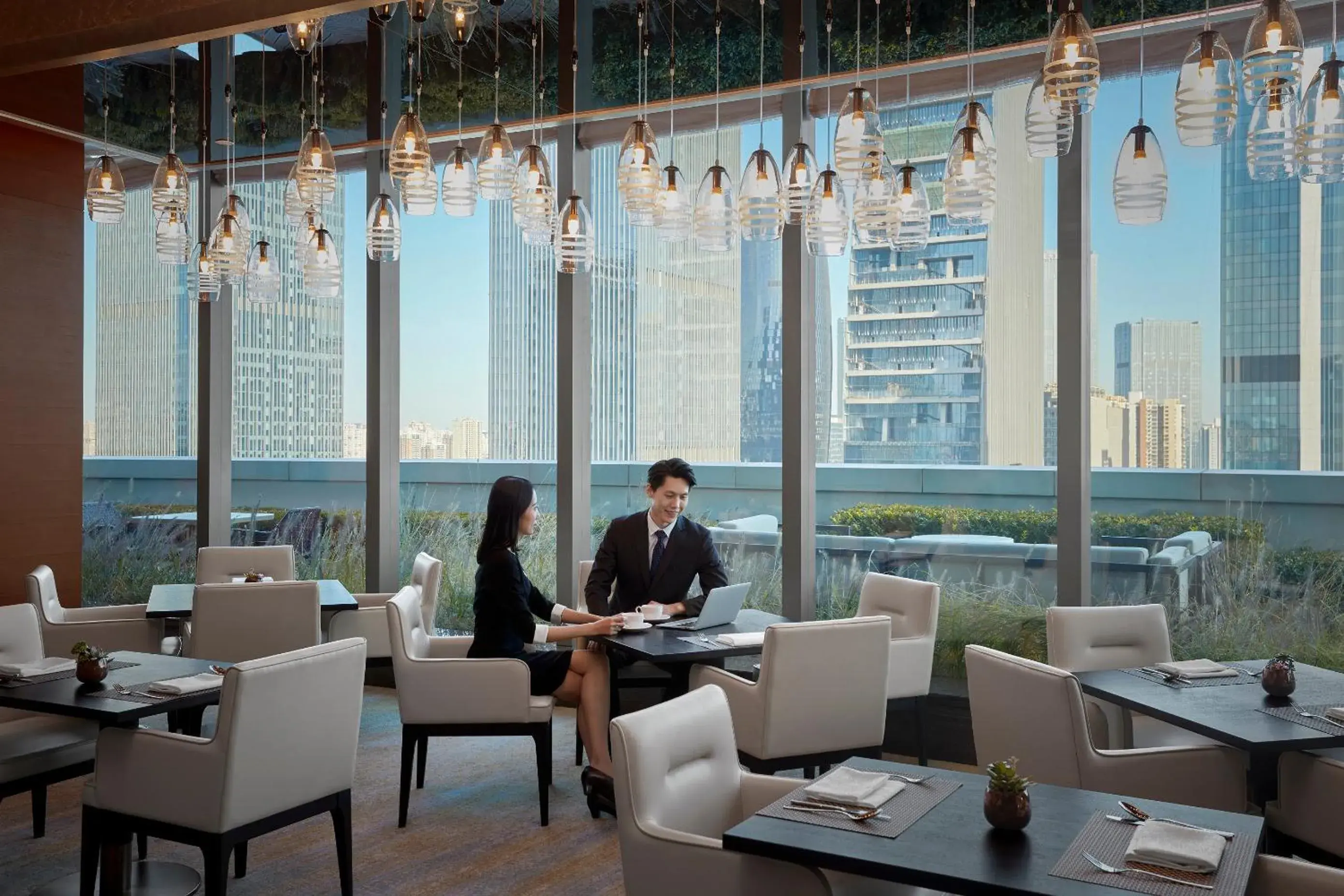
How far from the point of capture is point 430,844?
4227mm

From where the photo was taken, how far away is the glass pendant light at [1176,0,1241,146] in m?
3.02

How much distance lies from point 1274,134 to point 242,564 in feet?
18.7

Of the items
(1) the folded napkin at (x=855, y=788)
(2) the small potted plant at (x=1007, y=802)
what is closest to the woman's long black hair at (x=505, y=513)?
(1) the folded napkin at (x=855, y=788)

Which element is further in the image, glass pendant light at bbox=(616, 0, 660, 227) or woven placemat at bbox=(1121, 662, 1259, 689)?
glass pendant light at bbox=(616, 0, 660, 227)

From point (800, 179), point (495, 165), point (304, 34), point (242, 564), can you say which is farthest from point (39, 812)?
point (800, 179)

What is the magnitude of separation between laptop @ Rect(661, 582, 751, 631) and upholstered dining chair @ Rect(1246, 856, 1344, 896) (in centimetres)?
258

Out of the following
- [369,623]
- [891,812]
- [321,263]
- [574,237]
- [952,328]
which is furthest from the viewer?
[369,623]

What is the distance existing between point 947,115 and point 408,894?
445 cm

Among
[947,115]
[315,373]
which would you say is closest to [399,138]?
[947,115]

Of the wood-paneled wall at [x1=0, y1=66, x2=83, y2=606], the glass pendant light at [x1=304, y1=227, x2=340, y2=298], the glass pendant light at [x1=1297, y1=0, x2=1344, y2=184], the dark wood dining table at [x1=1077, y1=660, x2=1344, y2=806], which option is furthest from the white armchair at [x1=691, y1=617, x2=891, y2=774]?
the wood-paneled wall at [x1=0, y1=66, x2=83, y2=606]

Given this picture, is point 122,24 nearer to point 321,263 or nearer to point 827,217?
point 321,263

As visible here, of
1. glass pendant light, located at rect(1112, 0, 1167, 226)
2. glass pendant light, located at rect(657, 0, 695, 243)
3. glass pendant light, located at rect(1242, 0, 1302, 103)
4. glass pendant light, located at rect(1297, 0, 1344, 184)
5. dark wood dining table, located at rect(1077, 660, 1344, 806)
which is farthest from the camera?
glass pendant light, located at rect(657, 0, 695, 243)

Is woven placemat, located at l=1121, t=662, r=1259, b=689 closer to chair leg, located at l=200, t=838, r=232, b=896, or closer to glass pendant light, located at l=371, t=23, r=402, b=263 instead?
chair leg, located at l=200, t=838, r=232, b=896

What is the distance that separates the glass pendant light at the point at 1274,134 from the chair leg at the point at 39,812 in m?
4.81
